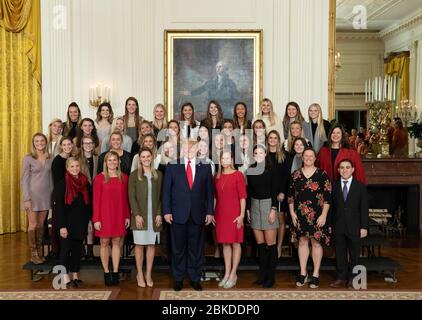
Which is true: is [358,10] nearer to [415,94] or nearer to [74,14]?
[415,94]

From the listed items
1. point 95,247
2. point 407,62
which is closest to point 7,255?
point 95,247

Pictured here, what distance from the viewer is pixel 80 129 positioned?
24.3ft

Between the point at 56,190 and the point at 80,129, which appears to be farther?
the point at 80,129

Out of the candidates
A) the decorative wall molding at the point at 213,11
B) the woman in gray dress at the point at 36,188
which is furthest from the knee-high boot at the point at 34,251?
the decorative wall molding at the point at 213,11

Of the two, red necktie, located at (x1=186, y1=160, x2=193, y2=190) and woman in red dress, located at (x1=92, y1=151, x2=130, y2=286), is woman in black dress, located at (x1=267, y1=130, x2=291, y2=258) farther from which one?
woman in red dress, located at (x1=92, y1=151, x2=130, y2=286)

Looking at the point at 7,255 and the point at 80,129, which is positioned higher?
the point at 80,129

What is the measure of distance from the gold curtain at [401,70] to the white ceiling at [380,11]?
1.22m

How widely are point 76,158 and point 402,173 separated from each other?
21.3 ft

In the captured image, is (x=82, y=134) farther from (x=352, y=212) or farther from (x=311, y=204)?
(x=352, y=212)

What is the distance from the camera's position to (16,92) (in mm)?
10484

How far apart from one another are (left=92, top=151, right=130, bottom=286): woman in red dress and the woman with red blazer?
8.39 ft

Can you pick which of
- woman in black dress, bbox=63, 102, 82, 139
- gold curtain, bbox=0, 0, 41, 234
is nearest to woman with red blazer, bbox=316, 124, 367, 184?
woman in black dress, bbox=63, 102, 82, 139

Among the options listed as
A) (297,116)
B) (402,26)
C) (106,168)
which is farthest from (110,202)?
(402,26)

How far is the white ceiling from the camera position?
16188 millimetres
